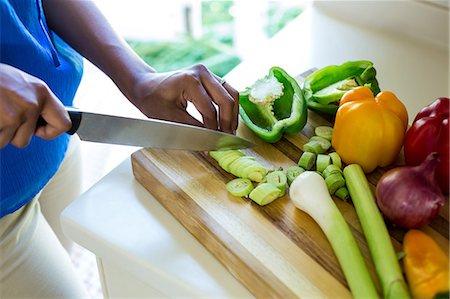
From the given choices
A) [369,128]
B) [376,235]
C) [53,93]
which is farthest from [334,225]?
[53,93]

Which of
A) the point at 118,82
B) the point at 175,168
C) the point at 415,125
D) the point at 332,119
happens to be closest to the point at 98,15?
the point at 118,82

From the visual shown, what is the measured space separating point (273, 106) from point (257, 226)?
26 centimetres

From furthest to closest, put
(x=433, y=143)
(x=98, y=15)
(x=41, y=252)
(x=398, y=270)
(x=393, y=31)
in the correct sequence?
(x=393, y=31) < (x=98, y=15) < (x=41, y=252) < (x=433, y=143) < (x=398, y=270)

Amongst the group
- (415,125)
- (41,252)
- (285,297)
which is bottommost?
(41,252)

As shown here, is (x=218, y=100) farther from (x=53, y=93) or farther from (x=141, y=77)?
(x=53, y=93)

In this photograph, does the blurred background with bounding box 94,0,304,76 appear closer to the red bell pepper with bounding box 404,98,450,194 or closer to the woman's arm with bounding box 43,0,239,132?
the woman's arm with bounding box 43,0,239,132

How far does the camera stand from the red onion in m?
0.64

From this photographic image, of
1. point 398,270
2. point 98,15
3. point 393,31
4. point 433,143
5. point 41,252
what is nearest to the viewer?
point 398,270

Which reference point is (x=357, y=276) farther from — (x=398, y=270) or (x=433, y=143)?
(x=433, y=143)

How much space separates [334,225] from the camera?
69cm

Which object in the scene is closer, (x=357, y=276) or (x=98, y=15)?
(x=357, y=276)

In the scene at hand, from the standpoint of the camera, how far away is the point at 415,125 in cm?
76

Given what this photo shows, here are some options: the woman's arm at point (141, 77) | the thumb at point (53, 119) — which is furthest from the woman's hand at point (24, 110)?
the woman's arm at point (141, 77)

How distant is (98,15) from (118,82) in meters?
0.15
